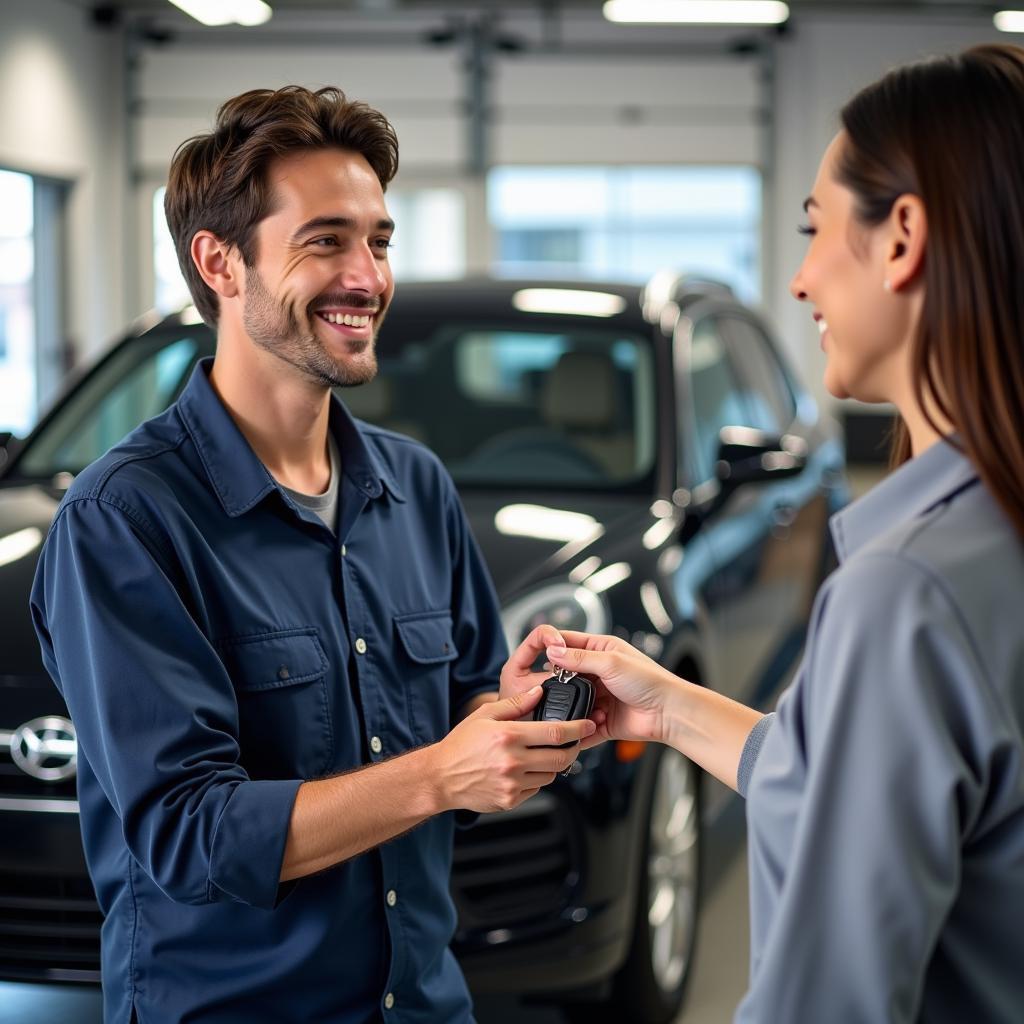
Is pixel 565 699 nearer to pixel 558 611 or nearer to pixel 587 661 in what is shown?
Result: pixel 587 661

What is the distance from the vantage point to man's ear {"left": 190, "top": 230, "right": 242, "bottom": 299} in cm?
177

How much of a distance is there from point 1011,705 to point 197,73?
11.8 metres

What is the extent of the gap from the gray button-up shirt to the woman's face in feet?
0.50

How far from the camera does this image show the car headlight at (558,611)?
2.75 m

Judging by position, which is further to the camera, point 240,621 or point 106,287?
point 106,287

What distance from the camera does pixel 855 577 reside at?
1019 millimetres

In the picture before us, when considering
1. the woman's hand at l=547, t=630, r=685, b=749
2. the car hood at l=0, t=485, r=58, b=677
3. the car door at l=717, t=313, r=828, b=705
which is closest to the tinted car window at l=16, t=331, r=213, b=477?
the car hood at l=0, t=485, r=58, b=677

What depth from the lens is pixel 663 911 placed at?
9.96ft

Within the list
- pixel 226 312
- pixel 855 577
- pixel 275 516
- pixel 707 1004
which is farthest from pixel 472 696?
pixel 707 1004

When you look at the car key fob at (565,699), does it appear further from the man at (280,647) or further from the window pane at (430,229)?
the window pane at (430,229)

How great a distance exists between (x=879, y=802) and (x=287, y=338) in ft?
3.25

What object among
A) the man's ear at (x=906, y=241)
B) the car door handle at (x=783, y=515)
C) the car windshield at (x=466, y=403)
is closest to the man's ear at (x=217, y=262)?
the man's ear at (x=906, y=241)

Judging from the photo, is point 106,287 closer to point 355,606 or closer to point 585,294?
point 585,294

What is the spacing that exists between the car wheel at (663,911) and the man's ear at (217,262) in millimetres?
1488
